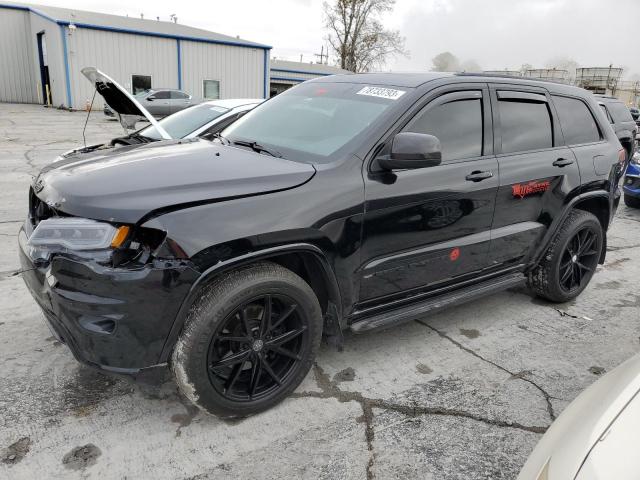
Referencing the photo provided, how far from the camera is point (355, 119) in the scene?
3.06m

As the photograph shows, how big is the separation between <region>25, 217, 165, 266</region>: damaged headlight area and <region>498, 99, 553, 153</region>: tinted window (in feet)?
8.27

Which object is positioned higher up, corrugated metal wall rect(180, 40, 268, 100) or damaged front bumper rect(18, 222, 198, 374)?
corrugated metal wall rect(180, 40, 268, 100)

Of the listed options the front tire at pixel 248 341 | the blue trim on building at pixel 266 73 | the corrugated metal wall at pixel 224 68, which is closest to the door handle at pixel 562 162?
the front tire at pixel 248 341

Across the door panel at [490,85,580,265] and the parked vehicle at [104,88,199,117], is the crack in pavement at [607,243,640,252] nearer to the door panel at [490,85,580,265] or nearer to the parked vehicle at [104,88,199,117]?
the door panel at [490,85,580,265]

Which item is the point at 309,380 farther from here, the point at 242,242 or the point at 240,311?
the point at 242,242

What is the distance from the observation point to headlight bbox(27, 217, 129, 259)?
2180mm

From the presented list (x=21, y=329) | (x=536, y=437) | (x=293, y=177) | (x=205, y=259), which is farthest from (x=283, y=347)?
(x=21, y=329)

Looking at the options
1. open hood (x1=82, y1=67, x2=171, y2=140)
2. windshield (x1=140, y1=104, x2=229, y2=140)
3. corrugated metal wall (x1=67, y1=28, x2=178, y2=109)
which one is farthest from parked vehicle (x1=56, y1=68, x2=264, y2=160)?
corrugated metal wall (x1=67, y1=28, x2=178, y2=109)

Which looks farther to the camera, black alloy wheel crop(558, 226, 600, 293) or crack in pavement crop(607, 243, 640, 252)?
crack in pavement crop(607, 243, 640, 252)

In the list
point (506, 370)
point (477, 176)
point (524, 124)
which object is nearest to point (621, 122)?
point (524, 124)

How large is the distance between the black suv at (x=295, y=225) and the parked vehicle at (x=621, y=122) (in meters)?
6.45

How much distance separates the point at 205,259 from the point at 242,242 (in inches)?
7.5

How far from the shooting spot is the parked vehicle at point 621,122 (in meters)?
9.33

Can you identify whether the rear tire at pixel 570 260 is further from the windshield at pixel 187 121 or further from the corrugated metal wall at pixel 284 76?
the corrugated metal wall at pixel 284 76
